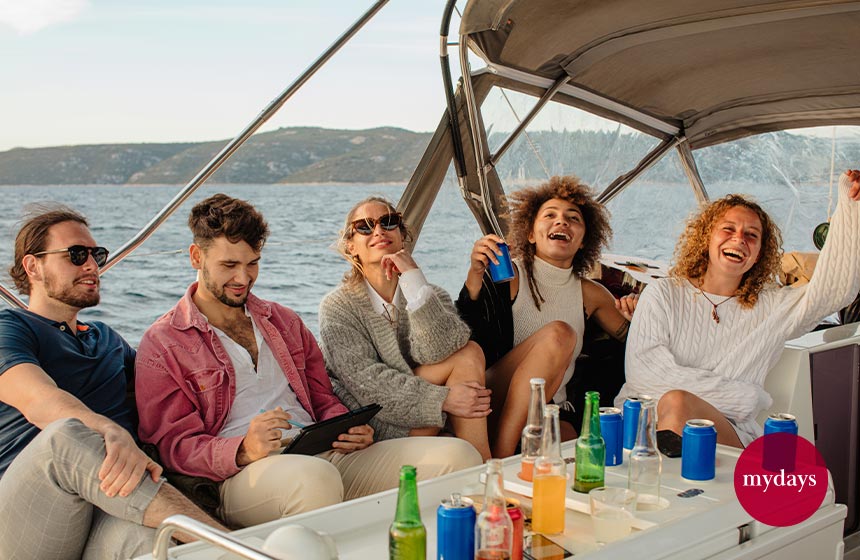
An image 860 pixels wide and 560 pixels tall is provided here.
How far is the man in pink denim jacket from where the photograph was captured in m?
2.16

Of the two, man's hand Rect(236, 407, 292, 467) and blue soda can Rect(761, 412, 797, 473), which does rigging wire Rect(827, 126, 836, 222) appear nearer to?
blue soda can Rect(761, 412, 797, 473)

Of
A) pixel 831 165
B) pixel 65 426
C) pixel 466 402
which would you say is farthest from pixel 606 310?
pixel 831 165

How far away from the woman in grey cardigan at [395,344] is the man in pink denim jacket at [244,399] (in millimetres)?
110

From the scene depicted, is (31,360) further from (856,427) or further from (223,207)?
(856,427)

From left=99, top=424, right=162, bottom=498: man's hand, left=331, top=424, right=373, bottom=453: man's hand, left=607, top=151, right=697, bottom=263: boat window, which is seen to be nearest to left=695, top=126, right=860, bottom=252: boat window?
left=607, top=151, right=697, bottom=263: boat window

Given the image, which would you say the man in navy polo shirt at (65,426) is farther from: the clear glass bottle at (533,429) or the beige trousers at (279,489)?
the clear glass bottle at (533,429)

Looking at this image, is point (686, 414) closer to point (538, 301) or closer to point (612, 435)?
point (612, 435)

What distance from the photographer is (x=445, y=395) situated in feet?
8.68

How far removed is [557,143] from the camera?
4.37m

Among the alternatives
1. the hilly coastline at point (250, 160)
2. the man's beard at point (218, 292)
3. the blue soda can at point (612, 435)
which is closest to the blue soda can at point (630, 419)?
the blue soda can at point (612, 435)

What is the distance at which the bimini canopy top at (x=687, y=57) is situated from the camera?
3.17m

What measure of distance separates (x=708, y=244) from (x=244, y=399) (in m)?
1.63

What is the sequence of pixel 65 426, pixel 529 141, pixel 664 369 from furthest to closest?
pixel 529 141, pixel 664 369, pixel 65 426

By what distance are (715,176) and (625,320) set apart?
6.70 feet
